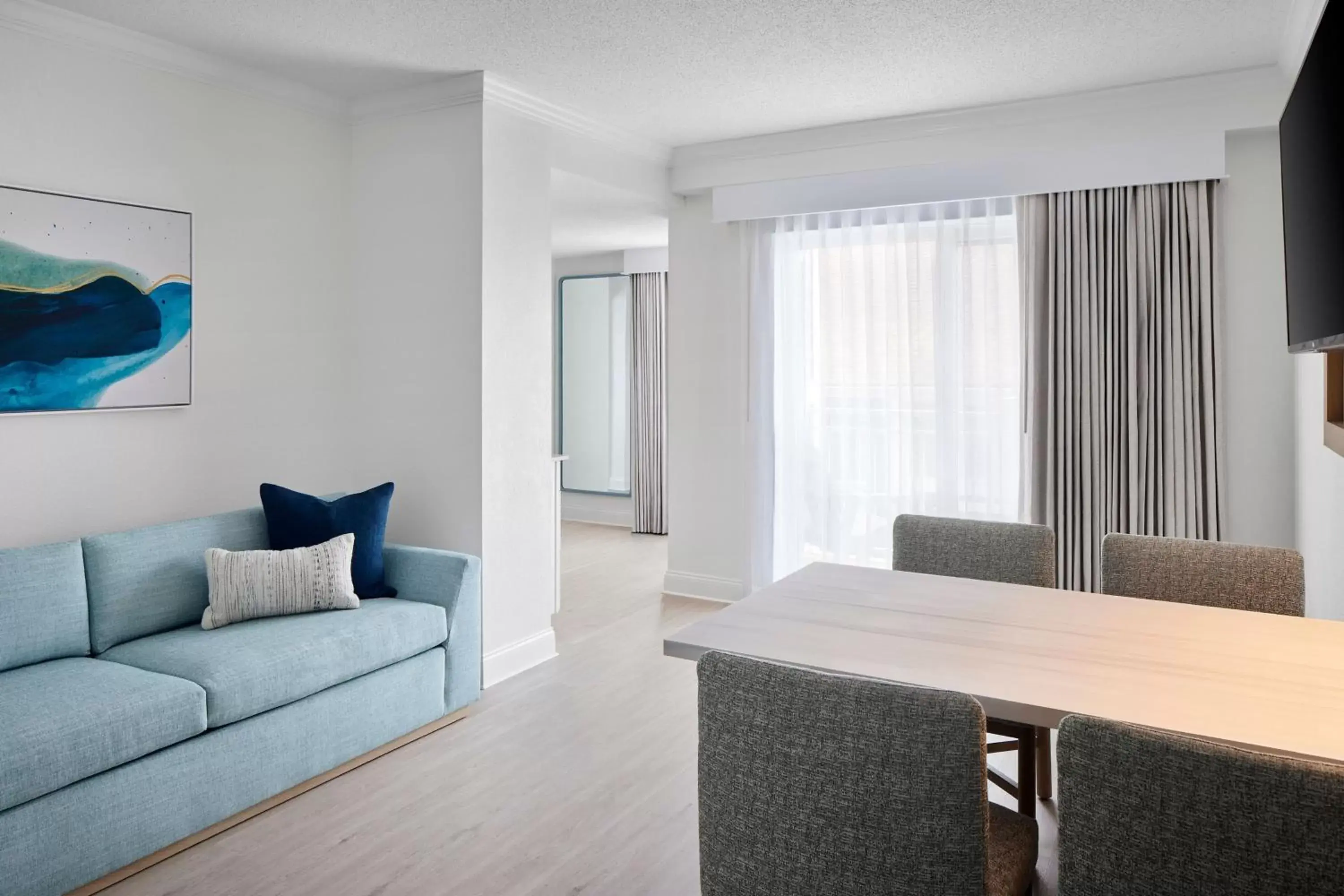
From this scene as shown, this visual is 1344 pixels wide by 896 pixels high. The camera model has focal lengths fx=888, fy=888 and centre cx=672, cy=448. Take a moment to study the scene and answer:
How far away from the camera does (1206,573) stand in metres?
2.42

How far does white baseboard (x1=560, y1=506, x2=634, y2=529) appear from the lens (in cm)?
838

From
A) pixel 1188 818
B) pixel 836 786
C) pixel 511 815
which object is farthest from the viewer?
pixel 511 815

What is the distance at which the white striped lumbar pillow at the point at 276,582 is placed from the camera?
3176 mm

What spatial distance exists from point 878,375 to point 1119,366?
3.96 ft

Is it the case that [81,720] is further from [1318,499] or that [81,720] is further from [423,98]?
[1318,499]

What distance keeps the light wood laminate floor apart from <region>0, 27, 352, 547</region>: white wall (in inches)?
57.3

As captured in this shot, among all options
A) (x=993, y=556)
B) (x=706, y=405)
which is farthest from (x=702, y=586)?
(x=993, y=556)

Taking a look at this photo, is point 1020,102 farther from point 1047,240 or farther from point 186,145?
point 186,145

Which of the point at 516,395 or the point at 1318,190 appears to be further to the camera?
the point at 516,395

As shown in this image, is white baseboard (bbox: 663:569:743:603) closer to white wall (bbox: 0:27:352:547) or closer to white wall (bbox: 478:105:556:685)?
white wall (bbox: 478:105:556:685)

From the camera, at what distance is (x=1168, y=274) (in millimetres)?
4172

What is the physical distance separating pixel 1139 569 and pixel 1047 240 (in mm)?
2410

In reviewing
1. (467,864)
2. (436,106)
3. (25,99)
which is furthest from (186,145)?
(467,864)

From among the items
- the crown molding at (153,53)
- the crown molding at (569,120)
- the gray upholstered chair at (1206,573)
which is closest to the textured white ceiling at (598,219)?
the crown molding at (569,120)
